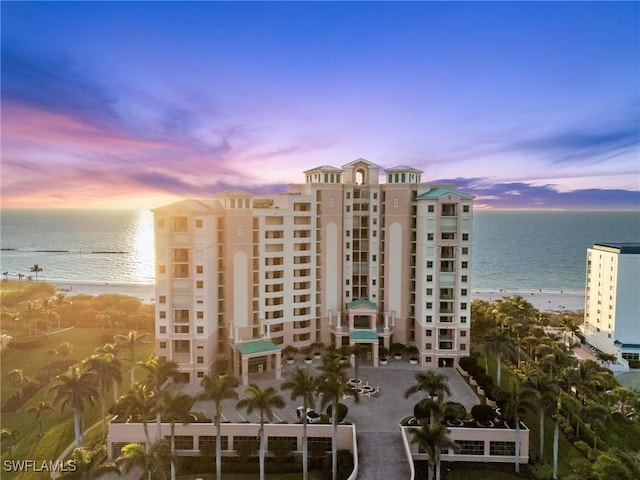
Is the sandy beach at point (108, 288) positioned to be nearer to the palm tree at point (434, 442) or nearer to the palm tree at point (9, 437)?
the palm tree at point (9, 437)

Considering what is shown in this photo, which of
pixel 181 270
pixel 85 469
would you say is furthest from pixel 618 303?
pixel 85 469

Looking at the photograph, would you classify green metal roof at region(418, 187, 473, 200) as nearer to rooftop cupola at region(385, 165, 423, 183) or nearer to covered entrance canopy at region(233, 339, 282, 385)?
rooftop cupola at region(385, 165, 423, 183)

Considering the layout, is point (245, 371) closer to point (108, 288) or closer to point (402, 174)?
point (402, 174)

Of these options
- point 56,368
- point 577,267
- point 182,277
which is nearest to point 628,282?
point 182,277

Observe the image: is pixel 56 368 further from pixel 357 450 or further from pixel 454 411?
pixel 454 411

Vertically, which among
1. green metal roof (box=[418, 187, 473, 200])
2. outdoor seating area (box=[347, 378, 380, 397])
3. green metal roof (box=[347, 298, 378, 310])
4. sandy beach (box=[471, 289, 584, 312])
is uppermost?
green metal roof (box=[418, 187, 473, 200])

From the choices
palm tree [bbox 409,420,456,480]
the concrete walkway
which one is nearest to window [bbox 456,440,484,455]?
the concrete walkway

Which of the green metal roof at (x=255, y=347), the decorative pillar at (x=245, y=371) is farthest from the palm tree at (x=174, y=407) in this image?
the green metal roof at (x=255, y=347)
